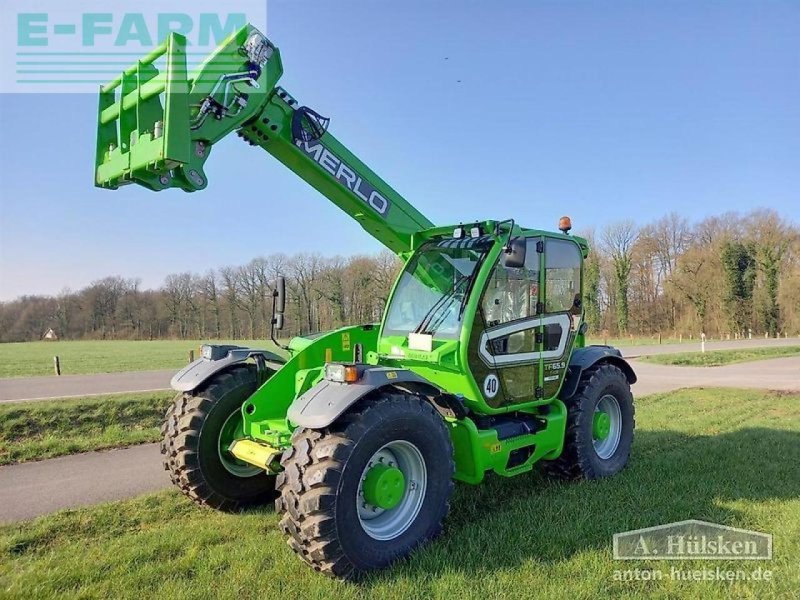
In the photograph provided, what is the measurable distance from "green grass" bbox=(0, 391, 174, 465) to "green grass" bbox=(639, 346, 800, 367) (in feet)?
67.7

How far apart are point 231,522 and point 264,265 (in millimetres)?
58514

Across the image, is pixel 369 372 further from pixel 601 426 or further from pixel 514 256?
pixel 601 426

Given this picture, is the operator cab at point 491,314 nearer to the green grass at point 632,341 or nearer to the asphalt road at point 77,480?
the asphalt road at point 77,480

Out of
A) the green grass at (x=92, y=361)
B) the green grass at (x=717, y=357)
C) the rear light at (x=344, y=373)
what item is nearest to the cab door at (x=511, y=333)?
the rear light at (x=344, y=373)

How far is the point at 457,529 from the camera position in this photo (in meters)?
4.45

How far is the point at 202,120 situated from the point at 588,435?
485 cm

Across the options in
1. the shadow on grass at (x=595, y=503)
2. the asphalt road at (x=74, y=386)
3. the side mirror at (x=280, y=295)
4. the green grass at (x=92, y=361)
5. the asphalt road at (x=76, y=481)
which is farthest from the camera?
the green grass at (x=92, y=361)

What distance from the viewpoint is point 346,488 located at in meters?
3.66

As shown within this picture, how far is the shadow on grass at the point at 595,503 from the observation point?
3.94 m

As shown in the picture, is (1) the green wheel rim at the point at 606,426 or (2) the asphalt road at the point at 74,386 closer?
(1) the green wheel rim at the point at 606,426

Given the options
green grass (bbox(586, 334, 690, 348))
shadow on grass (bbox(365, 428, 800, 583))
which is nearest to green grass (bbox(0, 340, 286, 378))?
shadow on grass (bbox(365, 428, 800, 583))

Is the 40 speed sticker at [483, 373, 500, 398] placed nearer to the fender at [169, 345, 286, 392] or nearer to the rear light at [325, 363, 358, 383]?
the rear light at [325, 363, 358, 383]

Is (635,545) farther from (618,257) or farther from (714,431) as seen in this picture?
(618,257)

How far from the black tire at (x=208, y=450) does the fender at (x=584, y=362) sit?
3.30 meters
